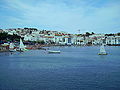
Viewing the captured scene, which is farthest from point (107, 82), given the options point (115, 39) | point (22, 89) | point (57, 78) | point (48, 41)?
point (115, 39)

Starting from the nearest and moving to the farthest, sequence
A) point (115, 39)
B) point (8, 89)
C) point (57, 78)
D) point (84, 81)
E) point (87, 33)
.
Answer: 1. point (8, 89)
2. point (84, 81)
3. point (57, 78)
4. point (115, 39)
5. point (87, 33)

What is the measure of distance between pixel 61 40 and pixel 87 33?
59.6 m

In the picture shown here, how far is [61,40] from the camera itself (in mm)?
120125

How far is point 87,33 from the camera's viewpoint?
566 ft

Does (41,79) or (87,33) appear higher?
(87,33)

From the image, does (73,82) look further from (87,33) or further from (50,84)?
(87,33)

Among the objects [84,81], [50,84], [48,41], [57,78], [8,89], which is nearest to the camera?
[8,89]

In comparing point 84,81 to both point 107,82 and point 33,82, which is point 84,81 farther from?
point 33,82

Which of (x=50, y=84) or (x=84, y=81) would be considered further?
(x=84, y=81)

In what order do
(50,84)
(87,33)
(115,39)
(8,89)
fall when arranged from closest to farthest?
(8,89) < (50,84) < (115,39) < (87,33)

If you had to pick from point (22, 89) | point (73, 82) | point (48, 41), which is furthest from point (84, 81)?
point (48, 41)

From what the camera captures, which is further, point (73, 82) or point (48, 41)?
point (48, 41)

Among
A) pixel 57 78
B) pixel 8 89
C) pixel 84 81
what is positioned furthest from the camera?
pixel 57 78

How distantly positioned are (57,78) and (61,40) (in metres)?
107
